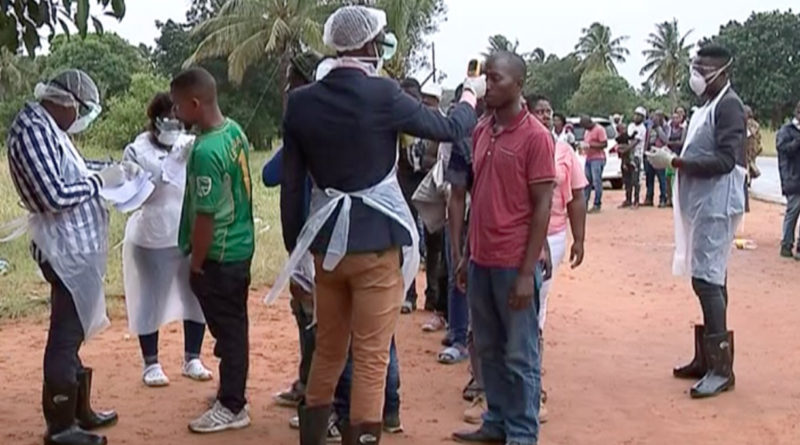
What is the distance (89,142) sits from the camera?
2630cm

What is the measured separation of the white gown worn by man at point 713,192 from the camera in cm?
553

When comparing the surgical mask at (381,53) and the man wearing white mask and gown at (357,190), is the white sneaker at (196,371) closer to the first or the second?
the man wearing white mask and gown at (357,190)

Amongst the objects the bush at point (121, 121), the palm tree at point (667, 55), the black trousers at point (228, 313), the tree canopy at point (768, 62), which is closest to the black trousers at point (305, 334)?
the black trousers at point (228, 313)

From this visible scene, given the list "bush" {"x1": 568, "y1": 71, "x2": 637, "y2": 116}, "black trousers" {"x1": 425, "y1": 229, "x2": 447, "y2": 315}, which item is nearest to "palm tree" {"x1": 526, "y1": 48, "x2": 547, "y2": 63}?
"bush" {"x1": 568, "y1": 71, "x2": 637, "y2": 116}

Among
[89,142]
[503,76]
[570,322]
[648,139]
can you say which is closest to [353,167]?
[503,76]

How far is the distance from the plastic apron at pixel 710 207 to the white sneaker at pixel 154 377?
3135 millimetres

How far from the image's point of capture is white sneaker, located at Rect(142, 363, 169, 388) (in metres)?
5.79

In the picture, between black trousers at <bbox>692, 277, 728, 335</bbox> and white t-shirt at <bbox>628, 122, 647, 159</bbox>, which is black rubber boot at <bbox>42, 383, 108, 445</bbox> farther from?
white t-shirt at <bbox>628, 122, 647, 159</bbox>

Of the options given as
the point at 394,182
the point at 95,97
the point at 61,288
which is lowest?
the point at 61,288

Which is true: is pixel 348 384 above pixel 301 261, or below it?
below

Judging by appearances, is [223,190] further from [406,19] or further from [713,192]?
[406,19]

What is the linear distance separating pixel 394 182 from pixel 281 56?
28.9m

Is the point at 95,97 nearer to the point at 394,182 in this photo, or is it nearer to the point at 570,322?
the point at 394,182

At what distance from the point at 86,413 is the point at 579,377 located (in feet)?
9.56
